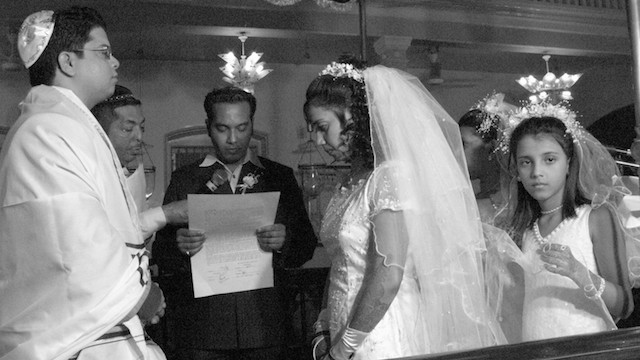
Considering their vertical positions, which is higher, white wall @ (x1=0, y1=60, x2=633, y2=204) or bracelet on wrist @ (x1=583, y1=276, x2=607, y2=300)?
white wall @ (x1=0, y1=60, x2=633, y2=204)

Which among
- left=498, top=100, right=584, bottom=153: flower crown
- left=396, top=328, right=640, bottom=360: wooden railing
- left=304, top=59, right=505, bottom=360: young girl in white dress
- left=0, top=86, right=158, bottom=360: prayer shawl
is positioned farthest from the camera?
left=498, top=100, right=584, bottom=153: flower crown

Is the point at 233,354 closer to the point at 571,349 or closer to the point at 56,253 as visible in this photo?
the point at 56,253

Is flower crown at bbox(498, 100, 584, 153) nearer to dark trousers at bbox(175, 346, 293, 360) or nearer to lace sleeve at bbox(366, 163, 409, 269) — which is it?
lace sleeve at bbox(366, 163, 409, 269)

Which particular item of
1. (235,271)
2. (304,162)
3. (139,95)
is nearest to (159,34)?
(139,95)

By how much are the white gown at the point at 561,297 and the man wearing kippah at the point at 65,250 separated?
1.39 meters

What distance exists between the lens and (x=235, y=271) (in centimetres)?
323

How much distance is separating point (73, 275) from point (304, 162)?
9.94 meters

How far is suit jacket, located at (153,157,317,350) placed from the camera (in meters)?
3.22

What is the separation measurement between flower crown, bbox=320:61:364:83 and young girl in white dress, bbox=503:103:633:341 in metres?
0.71

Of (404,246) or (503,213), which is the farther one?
(503,213)

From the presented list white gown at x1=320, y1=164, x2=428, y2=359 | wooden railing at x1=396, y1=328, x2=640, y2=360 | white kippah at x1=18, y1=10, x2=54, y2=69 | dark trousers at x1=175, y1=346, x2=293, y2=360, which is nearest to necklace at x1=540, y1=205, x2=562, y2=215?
white gown at x1=320, y1=164, x2=428, y2=359

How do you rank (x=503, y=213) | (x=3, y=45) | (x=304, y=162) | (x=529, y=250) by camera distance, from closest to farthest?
(x=529, y=250) → (x=503, y=213) → (x=3, y=45) → (x=304, y=162)

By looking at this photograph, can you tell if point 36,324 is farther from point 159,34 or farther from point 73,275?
point 159,34

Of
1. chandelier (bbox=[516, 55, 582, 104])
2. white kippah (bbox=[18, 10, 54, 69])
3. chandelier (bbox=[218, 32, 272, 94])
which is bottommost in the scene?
white kippah (bbox=[18, 10, 54, 69])
